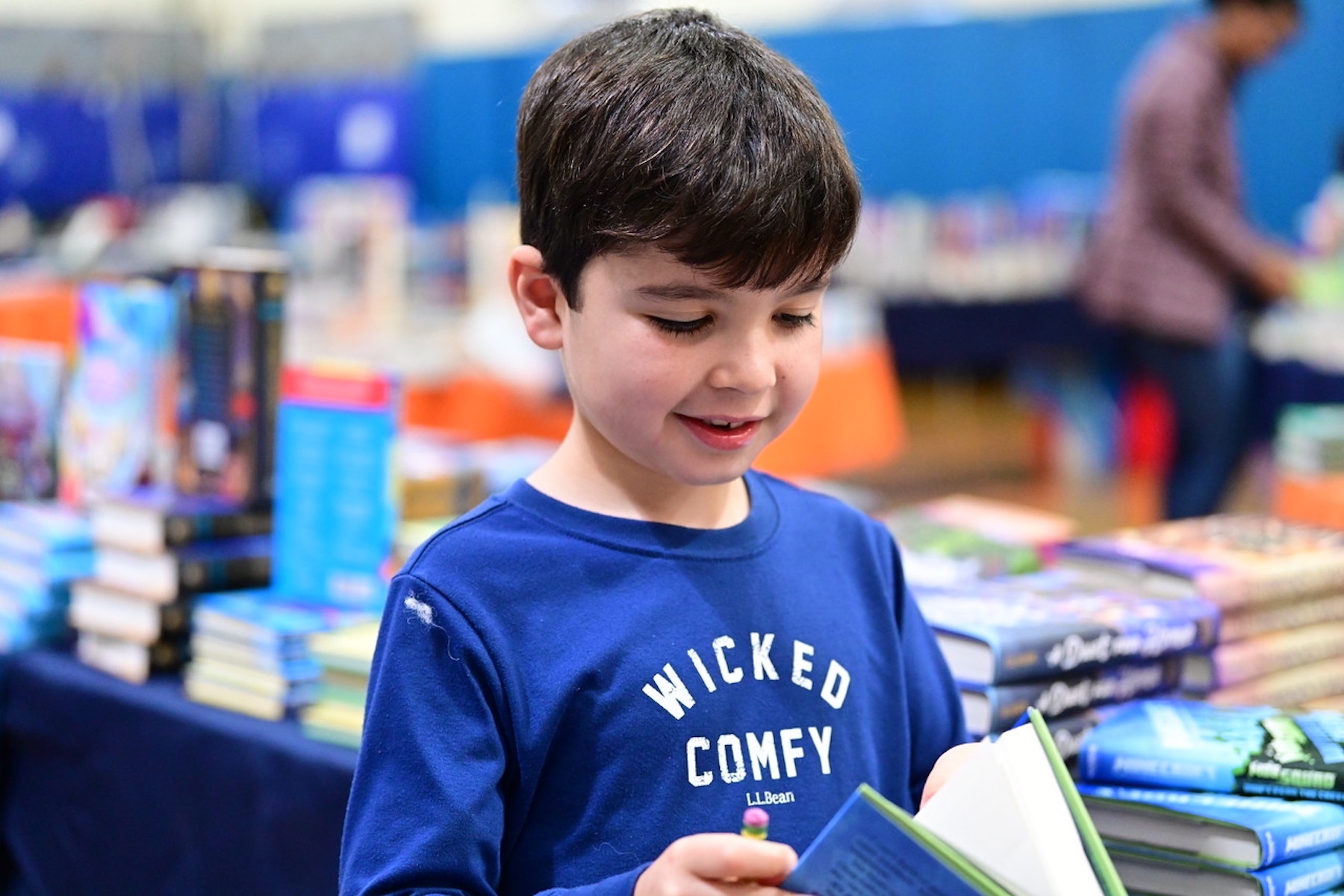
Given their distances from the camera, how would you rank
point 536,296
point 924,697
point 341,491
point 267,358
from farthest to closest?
point 267,358 → point 341,491 → point 924,697 → point 536,296

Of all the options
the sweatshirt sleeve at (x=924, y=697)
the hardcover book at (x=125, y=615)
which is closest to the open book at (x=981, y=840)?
the sweatshirt sleeve at (x=924, y=697)

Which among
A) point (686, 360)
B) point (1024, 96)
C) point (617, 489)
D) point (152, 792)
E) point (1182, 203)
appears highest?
point (1024, 96)

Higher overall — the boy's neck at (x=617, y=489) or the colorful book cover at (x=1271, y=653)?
the boy's neck at (x=617, y=489)

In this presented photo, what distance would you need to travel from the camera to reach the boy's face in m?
0.98

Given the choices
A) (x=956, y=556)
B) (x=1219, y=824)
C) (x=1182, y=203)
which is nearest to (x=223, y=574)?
(x=956, y=556)

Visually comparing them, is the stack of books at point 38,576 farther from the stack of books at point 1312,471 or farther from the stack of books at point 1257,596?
the stack of books at point 1312,471

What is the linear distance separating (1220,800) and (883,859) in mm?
549

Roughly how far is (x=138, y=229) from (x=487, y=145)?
6.43 ft

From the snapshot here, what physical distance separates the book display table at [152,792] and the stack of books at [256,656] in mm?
28

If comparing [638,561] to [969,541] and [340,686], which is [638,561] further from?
[969,541]

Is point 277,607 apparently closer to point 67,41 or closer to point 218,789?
point 218,789

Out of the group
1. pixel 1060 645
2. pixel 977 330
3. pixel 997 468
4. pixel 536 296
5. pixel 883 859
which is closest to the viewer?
pixel 883 859

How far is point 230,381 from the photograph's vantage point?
76.2 inches

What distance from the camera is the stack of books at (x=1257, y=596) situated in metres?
1.54
